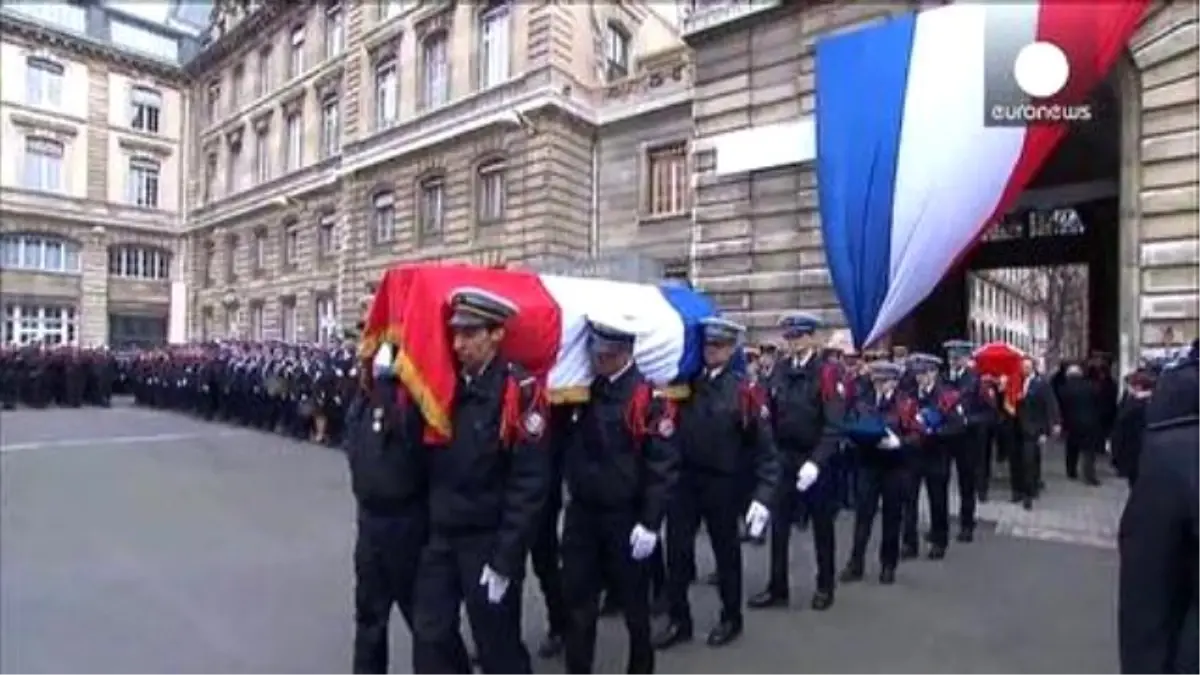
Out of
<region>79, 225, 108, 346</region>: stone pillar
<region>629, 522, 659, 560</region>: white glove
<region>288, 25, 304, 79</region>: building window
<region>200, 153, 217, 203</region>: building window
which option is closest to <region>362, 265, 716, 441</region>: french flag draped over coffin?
<region>629, 522, 659, 560</region>: white glove

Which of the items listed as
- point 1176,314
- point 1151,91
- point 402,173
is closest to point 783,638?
point 1176,314

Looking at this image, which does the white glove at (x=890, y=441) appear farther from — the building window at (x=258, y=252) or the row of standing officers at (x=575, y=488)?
the building window at (x=258, y=252)

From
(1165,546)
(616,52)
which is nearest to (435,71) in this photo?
(616,52)

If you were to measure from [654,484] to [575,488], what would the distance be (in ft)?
1.29

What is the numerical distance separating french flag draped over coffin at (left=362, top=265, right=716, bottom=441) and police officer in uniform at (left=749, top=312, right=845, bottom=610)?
78 centimetres

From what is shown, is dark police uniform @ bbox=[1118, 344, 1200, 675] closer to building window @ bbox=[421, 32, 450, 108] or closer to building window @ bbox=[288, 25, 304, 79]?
building window @ bbox=[421, 32, 450, 108]

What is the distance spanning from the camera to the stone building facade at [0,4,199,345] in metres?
36.7

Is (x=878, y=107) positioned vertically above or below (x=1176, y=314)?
above

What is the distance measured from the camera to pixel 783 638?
4.96 m

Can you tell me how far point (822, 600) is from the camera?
18.3ft

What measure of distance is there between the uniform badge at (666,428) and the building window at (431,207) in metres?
21.3

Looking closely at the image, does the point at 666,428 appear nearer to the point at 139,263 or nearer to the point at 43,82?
the point at 139,263

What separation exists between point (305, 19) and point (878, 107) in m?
26.4

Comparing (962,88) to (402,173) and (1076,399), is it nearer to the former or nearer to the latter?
(1076,399)
